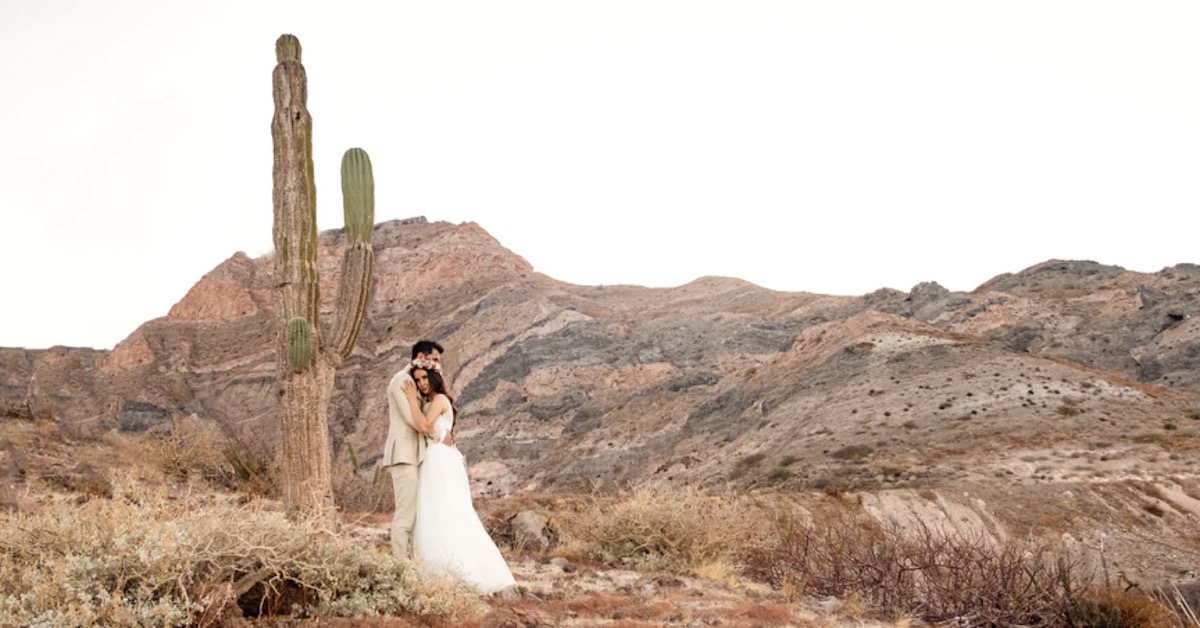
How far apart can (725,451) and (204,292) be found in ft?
177

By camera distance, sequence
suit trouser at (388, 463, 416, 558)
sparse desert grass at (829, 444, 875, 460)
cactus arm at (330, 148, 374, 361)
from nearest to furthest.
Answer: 1. suit trouser at (388, 463, 416, 558)
2. cactus arm at (330, 148, 374, 361)
3. sparse desert grass at (829, 444, 875, 460)

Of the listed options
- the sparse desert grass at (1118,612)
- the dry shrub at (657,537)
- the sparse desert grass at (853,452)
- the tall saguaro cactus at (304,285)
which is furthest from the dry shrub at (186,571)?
the sparse desert grass at (853,452)

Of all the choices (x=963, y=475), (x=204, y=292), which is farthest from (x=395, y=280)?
(x=963, y=475)

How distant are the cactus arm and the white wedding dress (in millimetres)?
3152

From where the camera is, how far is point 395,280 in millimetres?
74562

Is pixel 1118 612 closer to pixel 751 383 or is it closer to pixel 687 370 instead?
pixel 751 383

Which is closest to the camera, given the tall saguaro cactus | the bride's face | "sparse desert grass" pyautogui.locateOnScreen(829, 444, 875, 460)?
the bride's face

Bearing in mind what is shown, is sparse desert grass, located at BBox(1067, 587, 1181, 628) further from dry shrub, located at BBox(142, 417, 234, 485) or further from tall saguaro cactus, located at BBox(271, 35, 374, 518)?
dry shrub, located at BBox(142, 417, 234, 485)

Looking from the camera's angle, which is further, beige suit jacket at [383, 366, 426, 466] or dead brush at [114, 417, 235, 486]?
dead brush at [114, 417, 235, 486]

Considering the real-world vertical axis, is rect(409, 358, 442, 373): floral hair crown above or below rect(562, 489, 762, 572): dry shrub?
above

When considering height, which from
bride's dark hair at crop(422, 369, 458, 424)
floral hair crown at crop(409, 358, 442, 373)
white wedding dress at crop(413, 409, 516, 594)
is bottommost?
white wedding dress at crop(413, 409, 516, 594)

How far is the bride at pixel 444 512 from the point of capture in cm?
666

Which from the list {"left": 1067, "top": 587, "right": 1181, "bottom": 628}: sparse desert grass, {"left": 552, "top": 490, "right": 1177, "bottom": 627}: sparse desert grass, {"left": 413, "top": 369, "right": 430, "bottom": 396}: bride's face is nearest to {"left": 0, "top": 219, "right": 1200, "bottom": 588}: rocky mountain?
{"left": 1067, "top": 587, "right": 1181, "bottom": 628}: sparse desert grass

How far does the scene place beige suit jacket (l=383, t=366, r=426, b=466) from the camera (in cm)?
710
